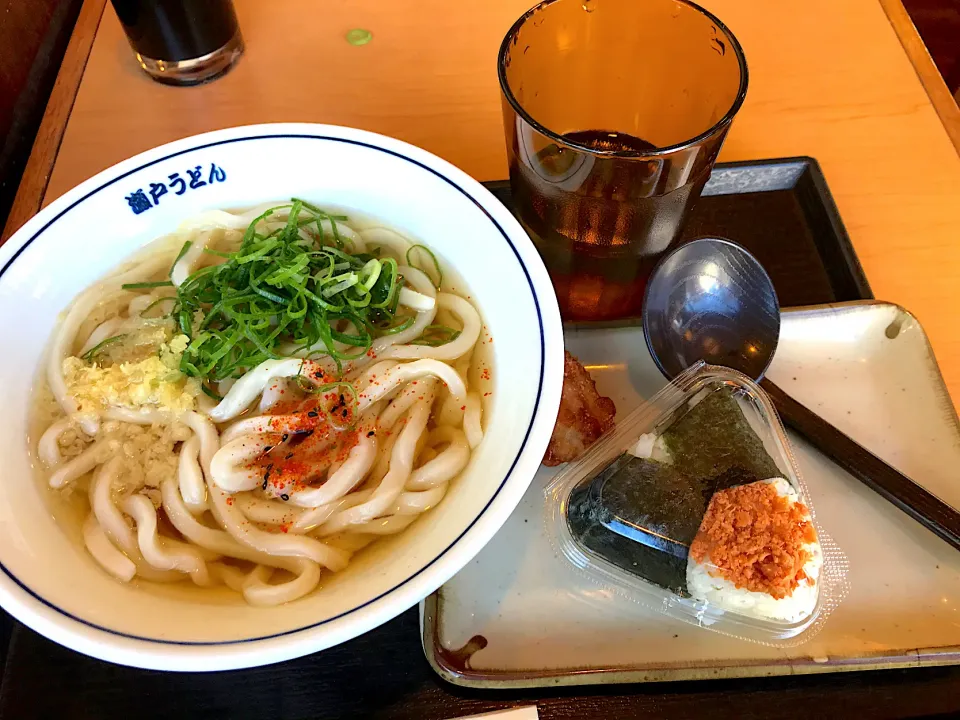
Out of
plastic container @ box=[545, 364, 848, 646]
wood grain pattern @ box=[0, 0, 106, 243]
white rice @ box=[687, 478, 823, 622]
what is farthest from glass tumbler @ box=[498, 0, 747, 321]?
wood grain pattern @ box=[0, 0, 106, 243]

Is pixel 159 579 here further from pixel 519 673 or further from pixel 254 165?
pixel 254 165

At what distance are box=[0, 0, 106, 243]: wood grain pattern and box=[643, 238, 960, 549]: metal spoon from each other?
1360 mm

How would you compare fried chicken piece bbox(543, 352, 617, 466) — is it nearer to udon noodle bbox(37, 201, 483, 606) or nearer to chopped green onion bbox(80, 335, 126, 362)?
udon noodle bbox(37, 201, 483, 606)

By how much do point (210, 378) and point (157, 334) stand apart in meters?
0.12

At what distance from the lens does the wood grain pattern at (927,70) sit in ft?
4.98

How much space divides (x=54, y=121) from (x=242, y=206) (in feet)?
2.51

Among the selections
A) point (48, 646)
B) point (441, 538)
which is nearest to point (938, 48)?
point (441, 538)

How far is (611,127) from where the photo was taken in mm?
1330

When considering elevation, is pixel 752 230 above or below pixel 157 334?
below

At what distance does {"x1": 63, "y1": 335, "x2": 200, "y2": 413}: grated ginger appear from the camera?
39.8 inches

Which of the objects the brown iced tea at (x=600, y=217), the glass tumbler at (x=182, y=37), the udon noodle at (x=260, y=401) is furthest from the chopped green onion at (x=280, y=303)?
the glass tumbler at (x=182, y=37)

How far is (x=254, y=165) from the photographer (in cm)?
114

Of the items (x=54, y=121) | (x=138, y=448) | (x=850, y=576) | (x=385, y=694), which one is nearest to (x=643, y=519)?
Result: (x=850, y=576)

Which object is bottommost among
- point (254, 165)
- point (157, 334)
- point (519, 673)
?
point (519, 673)
